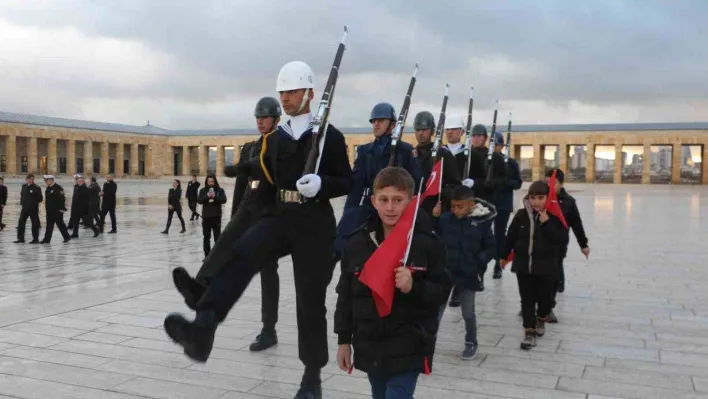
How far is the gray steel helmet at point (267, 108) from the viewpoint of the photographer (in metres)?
6.04

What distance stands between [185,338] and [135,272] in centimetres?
691

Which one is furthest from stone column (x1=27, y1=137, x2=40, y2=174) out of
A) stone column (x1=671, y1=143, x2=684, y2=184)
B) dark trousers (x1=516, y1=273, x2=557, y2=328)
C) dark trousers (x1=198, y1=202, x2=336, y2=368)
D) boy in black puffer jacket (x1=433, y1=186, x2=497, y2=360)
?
dark trousers (x1=198, y1=202, x2=336, y2=368)

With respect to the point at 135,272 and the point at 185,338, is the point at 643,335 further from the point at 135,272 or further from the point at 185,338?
the point at 135,272

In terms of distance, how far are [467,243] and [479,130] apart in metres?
4.02

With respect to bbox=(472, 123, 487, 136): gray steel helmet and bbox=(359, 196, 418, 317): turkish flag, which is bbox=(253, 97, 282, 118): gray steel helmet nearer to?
bbox=(359, 196, 418, 317): turkish flag

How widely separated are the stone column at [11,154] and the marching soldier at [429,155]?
72457 millimetres

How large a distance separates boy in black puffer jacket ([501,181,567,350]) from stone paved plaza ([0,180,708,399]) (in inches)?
13.9

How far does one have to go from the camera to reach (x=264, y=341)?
5.45 meters

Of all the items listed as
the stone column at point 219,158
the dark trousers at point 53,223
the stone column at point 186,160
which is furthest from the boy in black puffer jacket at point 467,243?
the stone column at point 186,160

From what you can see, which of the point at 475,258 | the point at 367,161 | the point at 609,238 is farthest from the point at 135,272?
the point at 609,238

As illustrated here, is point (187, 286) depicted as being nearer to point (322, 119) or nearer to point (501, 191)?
point (322, 119)

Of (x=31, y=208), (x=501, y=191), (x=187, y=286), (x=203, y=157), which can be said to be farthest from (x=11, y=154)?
(x=187, y=286)

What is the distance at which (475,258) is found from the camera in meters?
5.62

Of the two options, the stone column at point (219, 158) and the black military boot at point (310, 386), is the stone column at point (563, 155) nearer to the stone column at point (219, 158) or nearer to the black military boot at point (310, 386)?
the stone column at point (219, 158)
